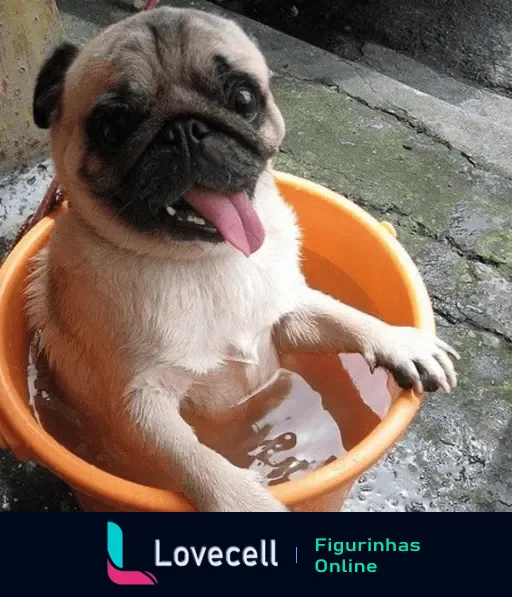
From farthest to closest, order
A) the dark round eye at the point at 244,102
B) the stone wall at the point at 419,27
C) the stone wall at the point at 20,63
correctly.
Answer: the stone wall at the point at 419,27 → the stone wall at the point at 20,63 → the dark round eye at the point at 244,102

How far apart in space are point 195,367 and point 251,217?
36 cm

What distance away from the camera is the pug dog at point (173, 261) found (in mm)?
1410

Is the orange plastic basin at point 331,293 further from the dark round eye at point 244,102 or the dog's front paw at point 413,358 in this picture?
the dark round eye at point 244,102

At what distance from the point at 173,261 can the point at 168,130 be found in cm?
32

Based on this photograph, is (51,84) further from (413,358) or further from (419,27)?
(419,27)

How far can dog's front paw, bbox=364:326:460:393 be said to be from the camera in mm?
1651

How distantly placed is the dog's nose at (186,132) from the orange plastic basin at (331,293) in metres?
0.62

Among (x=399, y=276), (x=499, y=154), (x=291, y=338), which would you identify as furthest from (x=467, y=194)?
(x=291, y=338)

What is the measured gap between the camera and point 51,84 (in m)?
1.63

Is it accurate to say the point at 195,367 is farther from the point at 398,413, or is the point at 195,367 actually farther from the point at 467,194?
the point at 467,194
